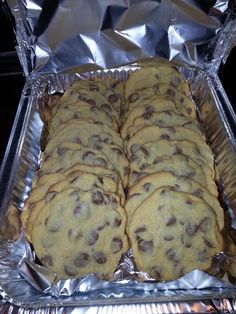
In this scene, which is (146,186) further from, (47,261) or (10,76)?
(10,76)

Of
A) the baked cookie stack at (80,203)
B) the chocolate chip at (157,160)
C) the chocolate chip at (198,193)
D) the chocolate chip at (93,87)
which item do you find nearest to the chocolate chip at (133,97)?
the chocolate chip at (93,87)

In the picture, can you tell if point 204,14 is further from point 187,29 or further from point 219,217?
point 219,217

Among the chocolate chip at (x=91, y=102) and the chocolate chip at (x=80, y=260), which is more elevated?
the chocolate chip at (x=91, y=102)

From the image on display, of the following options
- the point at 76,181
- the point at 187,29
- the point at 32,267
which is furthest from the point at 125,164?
the point at 187,29

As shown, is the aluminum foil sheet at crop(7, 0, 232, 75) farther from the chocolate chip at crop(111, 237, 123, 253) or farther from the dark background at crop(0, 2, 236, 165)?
the chocolate chip at crop(111, 237, 123, 253)

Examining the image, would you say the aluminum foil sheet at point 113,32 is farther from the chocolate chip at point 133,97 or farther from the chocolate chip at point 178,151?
the chocolate chip at point 178,151

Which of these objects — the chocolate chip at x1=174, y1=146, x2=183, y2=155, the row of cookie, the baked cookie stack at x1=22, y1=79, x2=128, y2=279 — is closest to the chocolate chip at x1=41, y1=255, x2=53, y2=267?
the baked cookie stack at x1=22, y1=79, x2=128, y2=279
